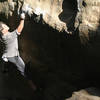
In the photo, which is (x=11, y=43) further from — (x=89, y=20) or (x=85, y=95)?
(x=85, y=95)

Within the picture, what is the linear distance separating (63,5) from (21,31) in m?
1.27

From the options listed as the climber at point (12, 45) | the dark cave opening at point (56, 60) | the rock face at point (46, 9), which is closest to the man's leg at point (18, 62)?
the climber at point (12, 45)

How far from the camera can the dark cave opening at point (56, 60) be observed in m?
5.72

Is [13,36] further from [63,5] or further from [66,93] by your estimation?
[66,93]

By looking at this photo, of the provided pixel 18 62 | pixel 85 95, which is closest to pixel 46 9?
pixel 18 62

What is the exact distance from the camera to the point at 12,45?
634cm

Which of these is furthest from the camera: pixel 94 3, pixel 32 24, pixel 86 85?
pixel 32 24

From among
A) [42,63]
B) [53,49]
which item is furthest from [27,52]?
[53,49]

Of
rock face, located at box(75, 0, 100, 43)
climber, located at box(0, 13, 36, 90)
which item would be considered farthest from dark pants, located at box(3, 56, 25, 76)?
rock face, located at box(75, 0, 100, 43)

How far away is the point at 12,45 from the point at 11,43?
0.06m

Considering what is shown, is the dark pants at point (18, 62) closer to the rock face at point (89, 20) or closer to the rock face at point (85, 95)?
the rock face at point (85, 95)

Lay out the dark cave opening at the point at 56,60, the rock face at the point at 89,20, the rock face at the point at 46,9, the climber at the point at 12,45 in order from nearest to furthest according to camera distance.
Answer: the rock face at the point at 89,20 < the dark cave opening at the point at 56,60 < the rock face at the point at 46,9 < the climber at the point at 12,45

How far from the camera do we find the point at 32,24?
6449 mm

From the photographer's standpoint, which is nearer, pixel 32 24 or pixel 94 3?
pixel 94 3
